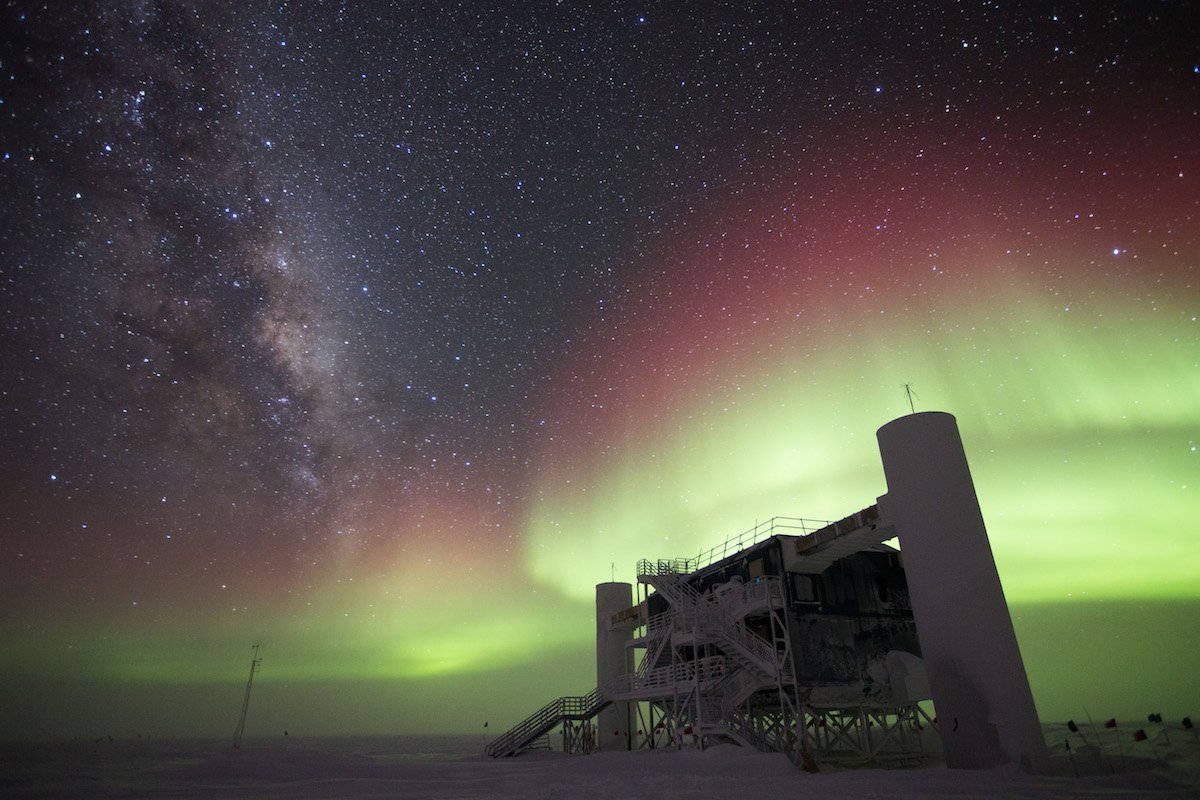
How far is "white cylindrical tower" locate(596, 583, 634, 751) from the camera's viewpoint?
4047cm

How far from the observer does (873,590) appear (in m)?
30.5

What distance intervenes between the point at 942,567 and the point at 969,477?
321 centimetres

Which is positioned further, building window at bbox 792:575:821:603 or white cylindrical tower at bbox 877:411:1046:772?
building window at bbox 792:575:821:603

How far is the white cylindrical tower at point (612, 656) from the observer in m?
40.5

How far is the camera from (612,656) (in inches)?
1737

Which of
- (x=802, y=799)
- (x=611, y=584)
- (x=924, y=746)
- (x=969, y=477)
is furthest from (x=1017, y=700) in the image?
(x=611, y=584)

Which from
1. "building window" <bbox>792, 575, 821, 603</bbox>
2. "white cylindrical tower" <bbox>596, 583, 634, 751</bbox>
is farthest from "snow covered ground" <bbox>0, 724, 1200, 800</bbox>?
"white cylindrical tower" <bbox>596, 583, 634, 751</bbox>

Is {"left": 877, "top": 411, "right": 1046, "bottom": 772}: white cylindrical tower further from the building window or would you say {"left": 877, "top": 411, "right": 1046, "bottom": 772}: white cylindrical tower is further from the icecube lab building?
the building window

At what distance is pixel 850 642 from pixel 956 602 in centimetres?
1018

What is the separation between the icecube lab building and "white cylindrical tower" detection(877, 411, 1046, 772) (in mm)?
37

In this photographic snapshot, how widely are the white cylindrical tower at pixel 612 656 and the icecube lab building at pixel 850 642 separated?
13 cm

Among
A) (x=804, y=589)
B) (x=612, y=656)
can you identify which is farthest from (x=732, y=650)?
(x=612, y=656)

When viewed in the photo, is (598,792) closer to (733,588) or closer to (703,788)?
(703,788)

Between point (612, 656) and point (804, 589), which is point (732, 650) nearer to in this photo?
point (804, 589)
